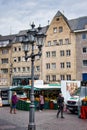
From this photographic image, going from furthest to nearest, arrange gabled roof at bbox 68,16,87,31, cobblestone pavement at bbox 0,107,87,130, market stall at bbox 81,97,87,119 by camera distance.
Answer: gabled roof at bbox 68,16,87,31, market stall at bbox 81,97,87,119, cobblestone pavement at bbox 0,107,87,130

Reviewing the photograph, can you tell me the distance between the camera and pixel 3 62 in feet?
276

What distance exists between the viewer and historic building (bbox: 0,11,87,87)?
2655 inches

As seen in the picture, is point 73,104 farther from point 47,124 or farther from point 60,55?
point 60,55

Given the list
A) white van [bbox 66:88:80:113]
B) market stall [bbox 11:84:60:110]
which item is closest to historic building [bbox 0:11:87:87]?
market stall [bbox 11:84:60:110]

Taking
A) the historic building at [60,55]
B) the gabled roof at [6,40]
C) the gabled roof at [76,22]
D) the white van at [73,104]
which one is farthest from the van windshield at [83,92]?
the gabled roof at [6,40]

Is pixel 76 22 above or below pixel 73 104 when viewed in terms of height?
above

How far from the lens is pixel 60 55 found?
7094cm

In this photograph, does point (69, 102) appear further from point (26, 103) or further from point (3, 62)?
point (3, 62)

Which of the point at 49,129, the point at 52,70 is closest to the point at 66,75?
the point at 52,70

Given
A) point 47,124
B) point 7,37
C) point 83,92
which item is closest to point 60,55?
point 7,37

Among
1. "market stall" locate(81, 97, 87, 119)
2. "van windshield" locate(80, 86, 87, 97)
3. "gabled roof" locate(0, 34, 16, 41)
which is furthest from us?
"gabled roof" locate(0, 34, 16, 41)

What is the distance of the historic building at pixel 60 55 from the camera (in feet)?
221

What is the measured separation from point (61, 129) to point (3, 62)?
67.5 metres

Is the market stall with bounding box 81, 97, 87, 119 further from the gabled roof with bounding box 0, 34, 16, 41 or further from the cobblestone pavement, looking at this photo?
the gabled roof with bounding box 0, 34, 16, 41
